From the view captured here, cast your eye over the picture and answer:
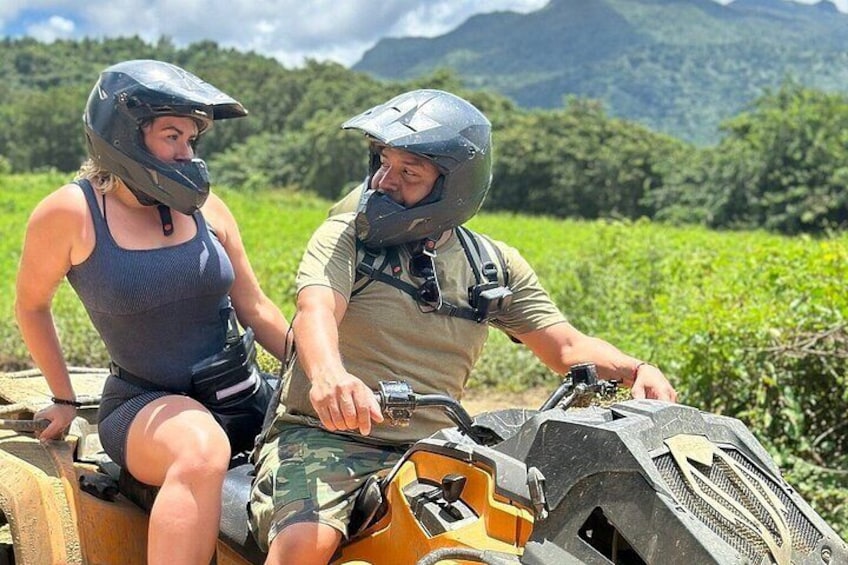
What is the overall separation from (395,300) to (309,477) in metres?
0.53

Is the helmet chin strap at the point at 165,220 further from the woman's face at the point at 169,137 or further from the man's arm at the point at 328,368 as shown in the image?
the man's arm at the point at 328,368

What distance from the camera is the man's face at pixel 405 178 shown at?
2.83 m

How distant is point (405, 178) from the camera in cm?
286

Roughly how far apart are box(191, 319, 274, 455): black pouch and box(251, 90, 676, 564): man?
0.34 m

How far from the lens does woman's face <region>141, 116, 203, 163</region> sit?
311 cm

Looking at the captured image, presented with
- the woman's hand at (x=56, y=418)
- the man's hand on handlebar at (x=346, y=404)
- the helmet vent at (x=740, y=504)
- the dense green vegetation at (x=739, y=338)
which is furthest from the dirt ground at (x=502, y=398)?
the helmet vent at (x=740, y=504)

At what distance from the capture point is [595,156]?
160 ft

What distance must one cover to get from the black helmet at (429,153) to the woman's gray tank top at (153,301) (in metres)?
0.61

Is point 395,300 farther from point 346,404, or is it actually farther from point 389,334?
point 346,404

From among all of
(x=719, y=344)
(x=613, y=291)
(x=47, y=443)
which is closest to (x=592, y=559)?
(x=47, y=443)

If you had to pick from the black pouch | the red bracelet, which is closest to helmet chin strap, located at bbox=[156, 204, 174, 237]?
the black pouch

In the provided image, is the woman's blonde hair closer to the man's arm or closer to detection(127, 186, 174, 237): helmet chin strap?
detection(127, 186, 174, 237): helmet chin strap

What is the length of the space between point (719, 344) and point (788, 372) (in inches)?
15.9

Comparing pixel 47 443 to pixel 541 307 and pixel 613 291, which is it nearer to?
pixel 541 307
